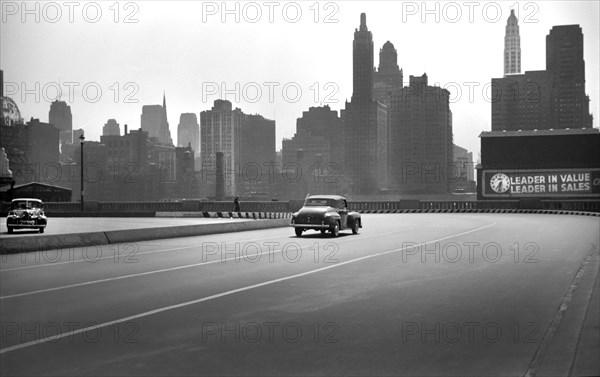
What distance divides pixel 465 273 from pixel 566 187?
214ft

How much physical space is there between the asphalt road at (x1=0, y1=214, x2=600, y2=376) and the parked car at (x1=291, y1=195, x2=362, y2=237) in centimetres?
909

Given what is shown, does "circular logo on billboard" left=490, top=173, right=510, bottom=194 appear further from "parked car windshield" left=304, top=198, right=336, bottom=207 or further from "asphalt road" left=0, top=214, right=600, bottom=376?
"asphalt road" left=0, top=214, right=600, bottom=376

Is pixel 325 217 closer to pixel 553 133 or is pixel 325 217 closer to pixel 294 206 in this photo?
pixel 294 206

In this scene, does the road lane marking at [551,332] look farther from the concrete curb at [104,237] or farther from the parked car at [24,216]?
the parked car at [24,216]

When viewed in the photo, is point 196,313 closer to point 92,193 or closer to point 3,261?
point 3,261

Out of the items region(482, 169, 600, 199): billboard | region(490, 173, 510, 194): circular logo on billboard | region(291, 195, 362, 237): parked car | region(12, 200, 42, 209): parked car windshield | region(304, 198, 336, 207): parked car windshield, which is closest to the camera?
region(291, 195, 362, 237): parked car

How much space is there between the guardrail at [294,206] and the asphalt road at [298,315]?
51.0 metres

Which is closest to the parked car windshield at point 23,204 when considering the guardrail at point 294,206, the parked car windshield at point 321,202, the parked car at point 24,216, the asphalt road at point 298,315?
the parked car at point 24,216

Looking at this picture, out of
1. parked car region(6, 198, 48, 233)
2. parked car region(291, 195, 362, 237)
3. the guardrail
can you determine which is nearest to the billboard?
the guardrail

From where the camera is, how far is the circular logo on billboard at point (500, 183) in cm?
7606

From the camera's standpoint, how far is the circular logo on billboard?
76062 millimetres

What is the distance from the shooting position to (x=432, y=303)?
1065 centimetres

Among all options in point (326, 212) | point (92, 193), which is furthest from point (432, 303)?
point (92, 193)

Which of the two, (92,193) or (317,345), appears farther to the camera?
(92,193)
